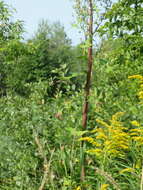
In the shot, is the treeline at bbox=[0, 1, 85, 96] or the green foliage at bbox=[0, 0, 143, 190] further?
the treeline at bbox=[0, 1, 85, 96]

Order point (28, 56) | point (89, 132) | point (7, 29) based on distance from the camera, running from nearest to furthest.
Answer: point (89, 132)
point (7, 29)
point (28, 56)

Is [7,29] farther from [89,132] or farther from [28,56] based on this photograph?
[28,56]

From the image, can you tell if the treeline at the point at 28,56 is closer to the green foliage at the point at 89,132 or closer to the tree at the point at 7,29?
the tree at the point at 7,29

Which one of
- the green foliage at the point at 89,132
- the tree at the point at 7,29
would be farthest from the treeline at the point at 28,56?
the green foliage at the point at 89,132

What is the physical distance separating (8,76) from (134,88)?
117 feet

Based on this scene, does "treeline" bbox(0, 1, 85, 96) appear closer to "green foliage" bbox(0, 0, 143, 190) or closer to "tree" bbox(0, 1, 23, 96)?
"tree" bbox(0, 1, 23, 96)

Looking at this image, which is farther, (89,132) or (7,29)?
(7,29)

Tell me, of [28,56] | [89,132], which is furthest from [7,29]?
[28,56]

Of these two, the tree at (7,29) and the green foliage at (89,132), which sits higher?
the tree at (7,29)

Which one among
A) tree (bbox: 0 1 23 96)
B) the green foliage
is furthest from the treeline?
the green foliage

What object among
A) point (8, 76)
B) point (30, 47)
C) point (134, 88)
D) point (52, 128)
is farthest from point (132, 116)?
point (8, 76)

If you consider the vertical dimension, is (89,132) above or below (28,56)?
below

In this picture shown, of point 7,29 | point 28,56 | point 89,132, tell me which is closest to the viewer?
point 89,132

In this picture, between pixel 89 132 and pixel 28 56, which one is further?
pixel 28 56
